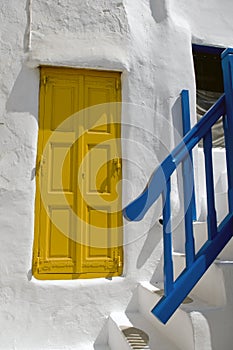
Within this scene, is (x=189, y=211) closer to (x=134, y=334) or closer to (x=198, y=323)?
(x=198, y=323)

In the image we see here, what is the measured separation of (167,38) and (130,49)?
0.48m

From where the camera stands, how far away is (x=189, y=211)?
69.7 inches

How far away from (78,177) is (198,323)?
173 cm

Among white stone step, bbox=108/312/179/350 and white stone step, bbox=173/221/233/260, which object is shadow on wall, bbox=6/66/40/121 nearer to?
white stone step, bbox=173/221/233/260

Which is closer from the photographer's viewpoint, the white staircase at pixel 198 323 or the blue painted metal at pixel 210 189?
the white staircase at pixel 198 323

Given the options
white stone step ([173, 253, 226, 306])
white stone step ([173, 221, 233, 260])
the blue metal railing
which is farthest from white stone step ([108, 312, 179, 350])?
white stone step ([173, 221, 233, 260])

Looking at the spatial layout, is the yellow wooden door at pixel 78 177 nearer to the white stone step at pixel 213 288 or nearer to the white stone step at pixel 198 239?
the white stone step at pixel 198 239

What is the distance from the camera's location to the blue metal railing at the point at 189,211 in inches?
65.8

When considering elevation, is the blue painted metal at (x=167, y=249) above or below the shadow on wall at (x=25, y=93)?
below

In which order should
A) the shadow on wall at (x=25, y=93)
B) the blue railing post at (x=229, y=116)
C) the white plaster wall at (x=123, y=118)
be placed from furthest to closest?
the shadow on wall at (x=25, y=93)
the white plaster wall at (x=123, y=118)
the blue railing post at (x=229, y=116)

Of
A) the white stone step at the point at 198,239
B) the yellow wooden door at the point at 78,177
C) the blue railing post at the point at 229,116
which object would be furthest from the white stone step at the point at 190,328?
the yellow wooden door at the point at 78,177

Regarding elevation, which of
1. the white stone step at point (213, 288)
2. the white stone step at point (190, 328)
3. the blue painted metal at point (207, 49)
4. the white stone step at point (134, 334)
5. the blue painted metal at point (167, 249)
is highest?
the blue painted metal at point (207, 49)

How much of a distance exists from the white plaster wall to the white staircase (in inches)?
18.0

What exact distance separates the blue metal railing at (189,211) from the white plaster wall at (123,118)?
1255 millimetres
